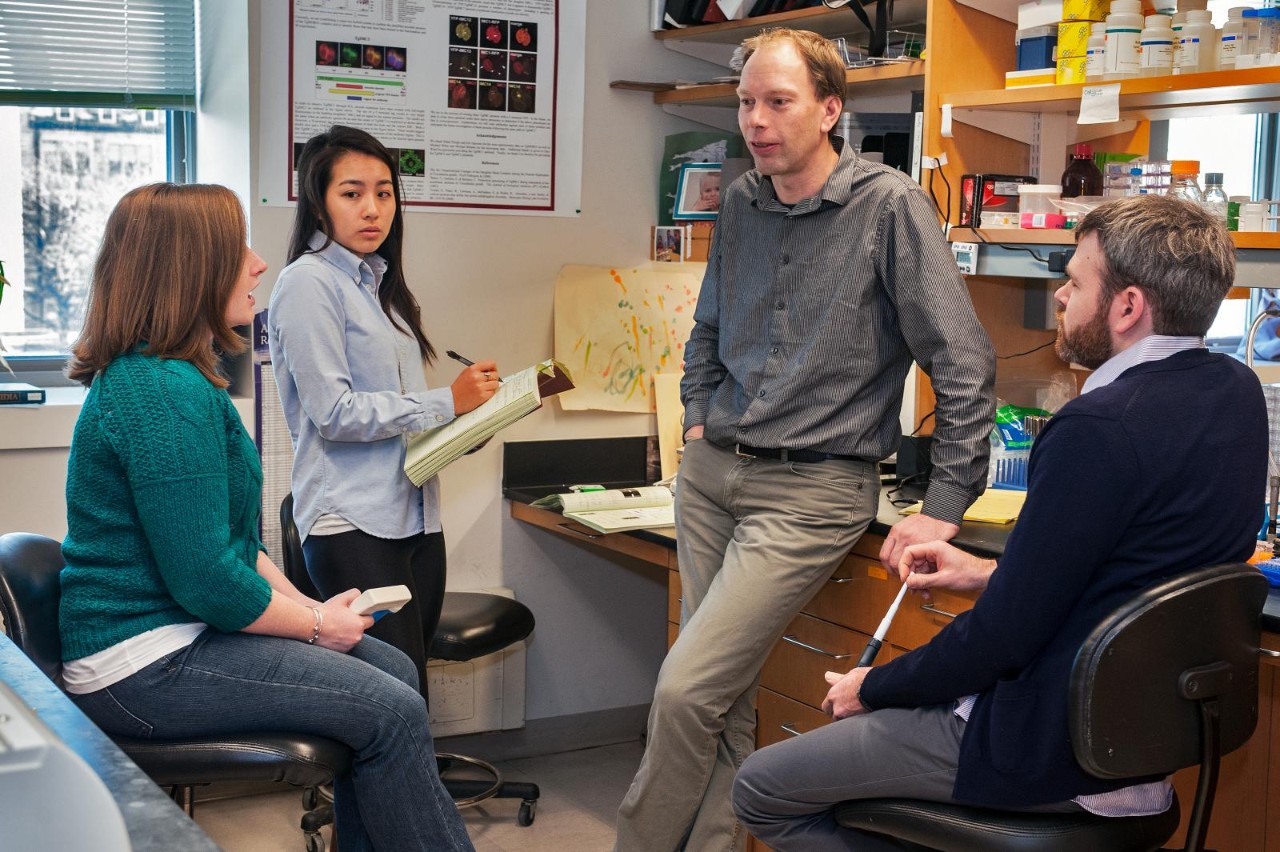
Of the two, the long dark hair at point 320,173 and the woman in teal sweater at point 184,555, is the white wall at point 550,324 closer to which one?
the long dark hair at point 320,173

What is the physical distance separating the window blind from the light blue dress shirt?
93cm

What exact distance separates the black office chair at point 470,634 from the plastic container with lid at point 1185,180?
167 cm

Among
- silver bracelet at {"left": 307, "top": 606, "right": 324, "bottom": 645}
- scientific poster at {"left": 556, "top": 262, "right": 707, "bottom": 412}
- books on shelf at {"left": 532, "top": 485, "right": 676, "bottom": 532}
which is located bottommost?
books on shelf at {"left": 532, "top": 485, "right": 676, "bottom": 532}

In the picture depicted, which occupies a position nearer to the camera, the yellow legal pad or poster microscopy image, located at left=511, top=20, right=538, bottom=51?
the yellow legal pad

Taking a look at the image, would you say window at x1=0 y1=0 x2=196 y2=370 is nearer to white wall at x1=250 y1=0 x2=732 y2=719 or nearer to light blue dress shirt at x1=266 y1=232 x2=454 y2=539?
white wall at x1=250 y1=0 x2=732 y2=719

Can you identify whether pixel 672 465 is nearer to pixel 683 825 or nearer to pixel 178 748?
pixel 683 825

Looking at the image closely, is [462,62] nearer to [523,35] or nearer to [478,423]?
[523,35]

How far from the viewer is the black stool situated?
9.41 ft

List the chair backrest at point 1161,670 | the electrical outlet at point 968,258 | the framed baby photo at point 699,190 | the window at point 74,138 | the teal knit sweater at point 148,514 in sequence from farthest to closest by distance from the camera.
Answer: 1. the framed baby photo at point 699,190
2. the window at point 74,138
3. the electrical outlet at point 968,258
4. the teal knit sweater at point 148,514
5. the chair backrest at point 1161,670

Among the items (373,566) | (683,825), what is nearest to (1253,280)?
(683,825)

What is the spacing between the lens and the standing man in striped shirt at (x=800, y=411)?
6.94 ft

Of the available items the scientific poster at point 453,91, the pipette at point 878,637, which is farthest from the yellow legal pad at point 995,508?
the scientific poster at point 453,91

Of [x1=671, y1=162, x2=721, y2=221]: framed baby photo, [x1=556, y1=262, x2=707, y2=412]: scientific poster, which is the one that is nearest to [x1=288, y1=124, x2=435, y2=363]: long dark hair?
[x1=556, y1=262, x2=707, y2=412]: scientific poster

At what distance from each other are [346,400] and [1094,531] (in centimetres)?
133
